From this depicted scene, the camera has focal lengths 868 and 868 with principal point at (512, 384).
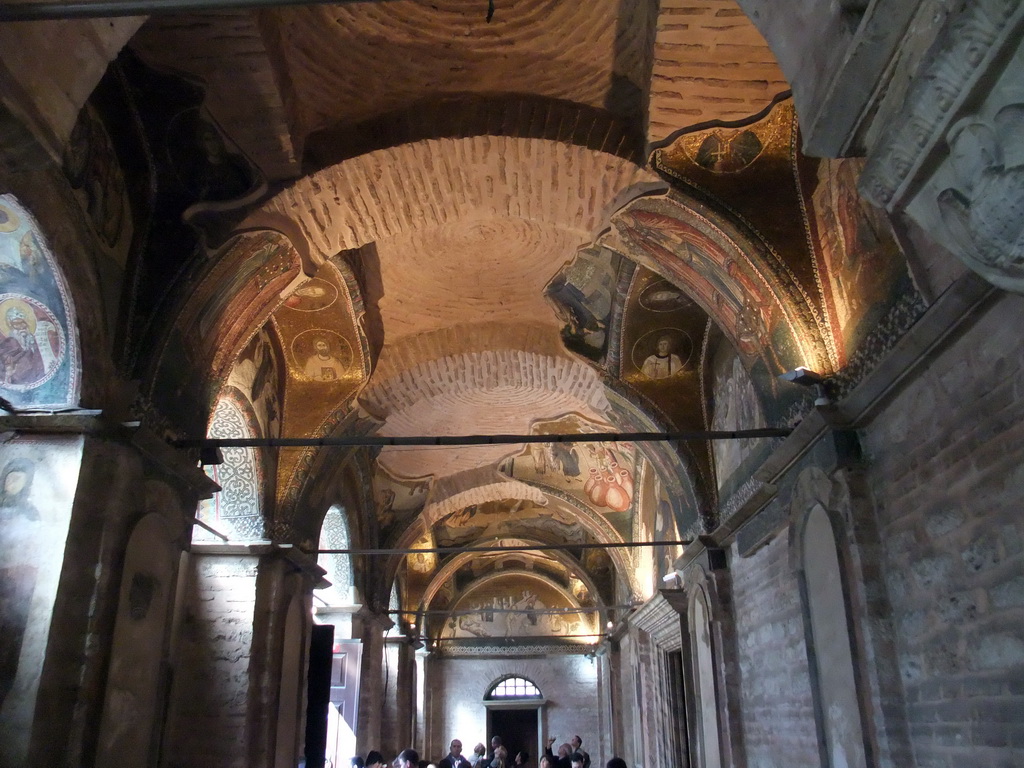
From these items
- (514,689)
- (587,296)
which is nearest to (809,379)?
(587,296)

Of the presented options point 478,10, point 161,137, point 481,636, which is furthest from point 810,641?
point 481,636

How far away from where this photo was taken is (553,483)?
1482cm

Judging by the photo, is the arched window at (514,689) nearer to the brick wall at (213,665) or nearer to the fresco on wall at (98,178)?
the brick wall at (213,665)

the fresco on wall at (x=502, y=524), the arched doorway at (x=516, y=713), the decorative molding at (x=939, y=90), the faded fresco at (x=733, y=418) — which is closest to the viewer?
the decorative molding at (x=939, y=90)

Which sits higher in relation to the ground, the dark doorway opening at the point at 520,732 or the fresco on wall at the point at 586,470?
the fresco on wall at the point at 586,470

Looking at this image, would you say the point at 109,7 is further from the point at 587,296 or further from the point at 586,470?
the point at 586,470

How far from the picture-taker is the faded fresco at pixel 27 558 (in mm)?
4629

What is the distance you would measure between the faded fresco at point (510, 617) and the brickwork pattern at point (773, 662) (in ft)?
49.3

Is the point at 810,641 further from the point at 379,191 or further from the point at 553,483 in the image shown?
the point at 553,483

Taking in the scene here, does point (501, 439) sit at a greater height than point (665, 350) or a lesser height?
lesser

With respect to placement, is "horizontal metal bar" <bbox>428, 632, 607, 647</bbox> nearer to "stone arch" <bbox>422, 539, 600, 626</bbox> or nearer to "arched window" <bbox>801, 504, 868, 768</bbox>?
"stone arch" <bbox>422, 539, 600, 626</bbox>

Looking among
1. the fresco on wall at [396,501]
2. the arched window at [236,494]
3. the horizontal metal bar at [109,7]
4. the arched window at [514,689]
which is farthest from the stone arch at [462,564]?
the horizontal metal bar at [109,7]

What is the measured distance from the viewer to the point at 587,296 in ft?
30.6

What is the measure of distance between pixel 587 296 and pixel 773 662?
13.7 ft
